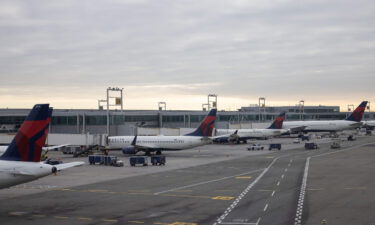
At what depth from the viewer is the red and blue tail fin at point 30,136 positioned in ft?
101

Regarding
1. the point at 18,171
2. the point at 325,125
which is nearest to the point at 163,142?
the point at 18,171

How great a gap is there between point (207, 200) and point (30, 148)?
14533 mm

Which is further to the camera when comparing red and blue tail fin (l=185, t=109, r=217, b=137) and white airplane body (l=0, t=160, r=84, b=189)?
red and blue tail fin (l=185, t=109, r=217, b=137)

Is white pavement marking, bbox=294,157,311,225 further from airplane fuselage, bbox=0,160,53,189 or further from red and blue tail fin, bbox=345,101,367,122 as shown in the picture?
red and blue tail fin, bbox=345,101,367,122

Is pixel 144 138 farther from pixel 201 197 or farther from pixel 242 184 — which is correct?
pixel 201 197

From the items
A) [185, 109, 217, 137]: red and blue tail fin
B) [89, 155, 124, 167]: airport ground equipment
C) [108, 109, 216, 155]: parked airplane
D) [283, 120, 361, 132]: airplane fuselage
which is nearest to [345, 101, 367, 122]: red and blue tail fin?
[283, 120, 361, 132]: airplane fuselage

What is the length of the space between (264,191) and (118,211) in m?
14.9

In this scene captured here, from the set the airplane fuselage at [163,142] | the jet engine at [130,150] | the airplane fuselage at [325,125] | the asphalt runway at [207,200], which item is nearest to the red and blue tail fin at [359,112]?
the airplane fuselage at [325,125]

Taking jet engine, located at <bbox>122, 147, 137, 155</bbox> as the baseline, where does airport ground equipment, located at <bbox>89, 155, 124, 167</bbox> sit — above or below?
below

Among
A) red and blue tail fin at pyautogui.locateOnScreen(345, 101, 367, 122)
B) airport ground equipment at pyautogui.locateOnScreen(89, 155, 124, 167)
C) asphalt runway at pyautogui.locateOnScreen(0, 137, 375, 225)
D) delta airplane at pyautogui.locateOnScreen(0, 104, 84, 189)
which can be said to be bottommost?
asphalt runway at pyautogui.locateOnScreen(0, 137, 375, 225)

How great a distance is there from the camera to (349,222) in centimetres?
2805

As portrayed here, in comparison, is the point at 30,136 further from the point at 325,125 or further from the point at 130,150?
the point at 325,125

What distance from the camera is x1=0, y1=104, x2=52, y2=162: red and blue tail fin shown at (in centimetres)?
3067

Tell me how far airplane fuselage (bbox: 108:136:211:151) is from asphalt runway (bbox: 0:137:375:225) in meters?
28.8
